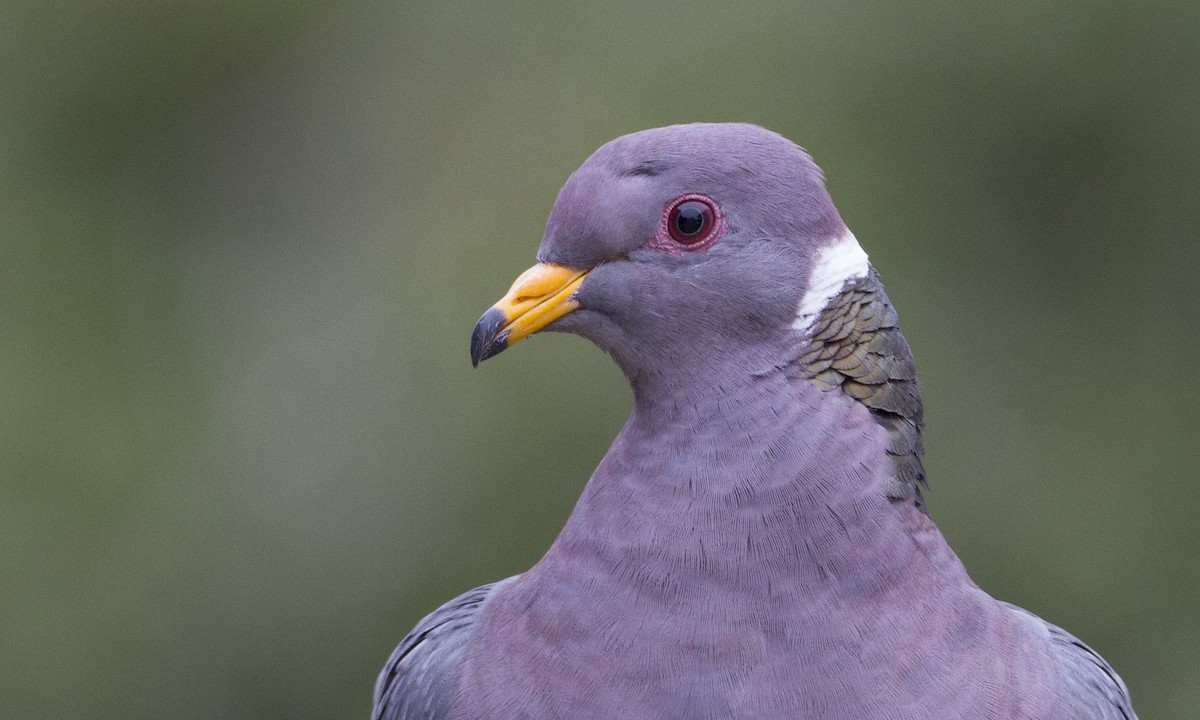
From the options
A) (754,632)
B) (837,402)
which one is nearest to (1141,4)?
(837,402)

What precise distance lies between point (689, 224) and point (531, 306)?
1.00 ft

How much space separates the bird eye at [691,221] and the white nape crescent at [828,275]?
194mm

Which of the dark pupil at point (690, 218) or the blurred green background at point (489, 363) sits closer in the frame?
the dark pupil at point (690, 218)

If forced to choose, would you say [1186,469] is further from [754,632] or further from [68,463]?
[68,463]

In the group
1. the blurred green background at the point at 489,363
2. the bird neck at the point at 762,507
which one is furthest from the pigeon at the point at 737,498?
the blurred green background at the point at 489,363

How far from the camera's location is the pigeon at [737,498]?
2.20 m

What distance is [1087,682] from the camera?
255 cm

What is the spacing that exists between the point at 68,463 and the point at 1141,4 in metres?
3.87

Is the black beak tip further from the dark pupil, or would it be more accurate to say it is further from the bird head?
the dark pupil

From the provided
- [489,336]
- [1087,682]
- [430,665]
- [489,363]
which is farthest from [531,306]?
[489,363]

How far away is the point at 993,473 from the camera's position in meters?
4.72

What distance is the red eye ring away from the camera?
93.2 inches

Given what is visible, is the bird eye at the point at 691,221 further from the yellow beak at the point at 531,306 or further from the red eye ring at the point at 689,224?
the yellow beak at the point at 531,306

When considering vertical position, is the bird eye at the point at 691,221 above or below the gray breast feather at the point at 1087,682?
above
